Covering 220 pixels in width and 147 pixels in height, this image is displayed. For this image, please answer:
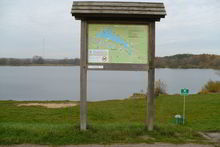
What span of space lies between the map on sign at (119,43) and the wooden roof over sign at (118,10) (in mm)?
263

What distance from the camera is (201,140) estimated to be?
5.34 meters

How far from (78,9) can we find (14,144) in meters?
3.04

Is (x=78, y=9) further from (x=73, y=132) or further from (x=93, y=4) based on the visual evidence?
(x=73, y=132)

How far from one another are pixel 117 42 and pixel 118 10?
73cm

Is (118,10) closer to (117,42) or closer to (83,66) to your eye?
(117,42)

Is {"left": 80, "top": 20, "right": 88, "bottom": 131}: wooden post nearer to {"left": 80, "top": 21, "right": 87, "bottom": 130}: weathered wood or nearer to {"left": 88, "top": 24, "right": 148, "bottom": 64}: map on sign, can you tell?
{"left": 80, "top": 21, "right": 87, "bottom": 130}: weathered wood

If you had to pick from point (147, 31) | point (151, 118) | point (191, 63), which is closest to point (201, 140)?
point (151, 118)

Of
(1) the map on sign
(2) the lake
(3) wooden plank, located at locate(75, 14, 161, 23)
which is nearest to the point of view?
(3) wooden plank, located at locate(75, 14, 161, 23)

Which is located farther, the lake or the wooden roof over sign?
the lake

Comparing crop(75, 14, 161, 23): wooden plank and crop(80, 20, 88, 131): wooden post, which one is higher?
A: crop(75, 14, 161, 23): wooden plank

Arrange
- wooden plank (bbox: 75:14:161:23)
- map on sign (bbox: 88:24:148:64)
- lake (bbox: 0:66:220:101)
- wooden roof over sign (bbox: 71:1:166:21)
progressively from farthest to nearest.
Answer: lake (bbox: 0:66:220:101) < map on sign (bbox: 88:24:148:64) < wooden plank (bbox: 75:14:161:23) < wooden roof over sign (bbox: 71:1:166:21)

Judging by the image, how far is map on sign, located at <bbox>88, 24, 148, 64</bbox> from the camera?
5.76 meters

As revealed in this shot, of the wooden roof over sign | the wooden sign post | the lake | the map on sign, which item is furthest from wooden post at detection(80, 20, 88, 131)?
the lake

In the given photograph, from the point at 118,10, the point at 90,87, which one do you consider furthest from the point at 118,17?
the point at 90,87
